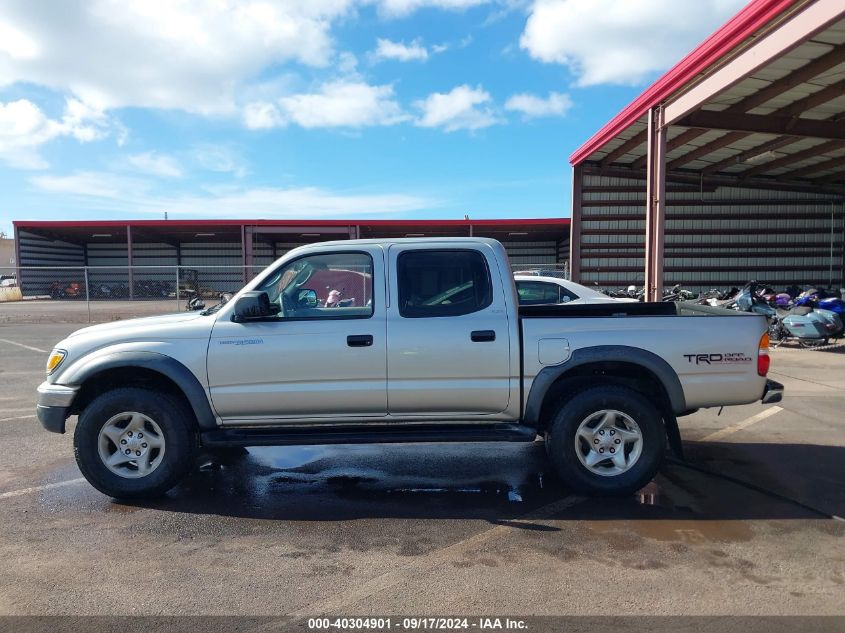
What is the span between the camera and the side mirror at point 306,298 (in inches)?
191

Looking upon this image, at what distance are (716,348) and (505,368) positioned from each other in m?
1.60

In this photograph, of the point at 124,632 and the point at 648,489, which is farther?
the point at 648,489

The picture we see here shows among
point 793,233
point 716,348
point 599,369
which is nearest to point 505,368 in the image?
point 599,369

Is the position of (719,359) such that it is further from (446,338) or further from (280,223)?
(280,223)

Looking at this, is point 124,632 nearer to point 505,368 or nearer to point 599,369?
point 505,368

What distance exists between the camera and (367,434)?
15.3ft

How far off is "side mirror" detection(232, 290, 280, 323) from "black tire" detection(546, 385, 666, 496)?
2.36 metres

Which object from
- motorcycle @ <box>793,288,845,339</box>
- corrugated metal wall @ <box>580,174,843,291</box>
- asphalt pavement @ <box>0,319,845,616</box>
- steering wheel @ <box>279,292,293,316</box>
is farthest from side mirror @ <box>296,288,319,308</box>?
corrugated metal wall @ <box>580,174,843,291</box>

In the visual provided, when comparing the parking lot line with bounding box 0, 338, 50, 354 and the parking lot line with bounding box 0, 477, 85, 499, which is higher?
the parking lot line with bounding box 0, 338, 50, 354

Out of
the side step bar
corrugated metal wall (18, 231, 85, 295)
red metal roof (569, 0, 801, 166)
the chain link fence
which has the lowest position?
the side step bar

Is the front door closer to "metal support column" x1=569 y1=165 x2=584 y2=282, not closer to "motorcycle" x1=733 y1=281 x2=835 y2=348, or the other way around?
"motorcycle" x1=733 y1=281 x2=835 y2=348

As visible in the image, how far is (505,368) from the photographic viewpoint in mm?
4602

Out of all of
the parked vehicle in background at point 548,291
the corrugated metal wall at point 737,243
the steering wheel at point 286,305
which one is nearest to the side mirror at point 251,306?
the steering wheel at point 286,305

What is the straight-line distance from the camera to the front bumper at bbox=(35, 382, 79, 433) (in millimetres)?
4664
